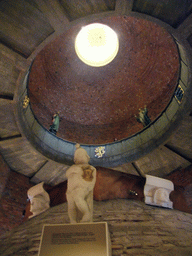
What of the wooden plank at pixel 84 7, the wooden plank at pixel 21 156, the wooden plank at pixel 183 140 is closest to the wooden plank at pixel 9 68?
the wooden plank at pixel 84 7

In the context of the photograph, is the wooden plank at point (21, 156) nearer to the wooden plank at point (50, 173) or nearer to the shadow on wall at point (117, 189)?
the wooden plank at point (50, 173)

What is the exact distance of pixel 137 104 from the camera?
39.5 feet

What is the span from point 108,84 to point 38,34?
301 inches

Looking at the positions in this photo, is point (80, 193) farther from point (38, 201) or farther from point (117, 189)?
point (38, 201)

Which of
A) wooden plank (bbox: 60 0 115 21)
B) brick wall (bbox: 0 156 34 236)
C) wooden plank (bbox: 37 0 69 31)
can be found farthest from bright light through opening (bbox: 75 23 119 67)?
brick wall (bbox: 0 156 34 236)

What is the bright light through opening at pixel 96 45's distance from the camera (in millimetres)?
11883

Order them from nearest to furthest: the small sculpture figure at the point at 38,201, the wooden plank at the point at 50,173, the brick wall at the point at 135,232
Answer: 1. the brick wall at the point at 135,232
2. the small sculpture figure at the point at 38,201
3. the wooden plank at the point at 50,173

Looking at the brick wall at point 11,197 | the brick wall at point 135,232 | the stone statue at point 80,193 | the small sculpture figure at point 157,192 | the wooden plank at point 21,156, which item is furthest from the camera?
the wooden plank at point 21,156

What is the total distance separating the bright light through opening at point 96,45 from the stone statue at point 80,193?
9571 millimetres

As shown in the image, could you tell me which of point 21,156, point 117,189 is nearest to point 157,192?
point 117,189

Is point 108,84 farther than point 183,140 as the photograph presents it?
Yes

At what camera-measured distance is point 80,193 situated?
11.5 feet

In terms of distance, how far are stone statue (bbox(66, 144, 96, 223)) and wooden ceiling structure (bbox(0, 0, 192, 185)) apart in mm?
3679

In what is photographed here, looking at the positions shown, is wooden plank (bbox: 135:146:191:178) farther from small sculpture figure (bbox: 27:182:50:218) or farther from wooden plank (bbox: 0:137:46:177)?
wooden plank (bbox: 0:137:46:177)
